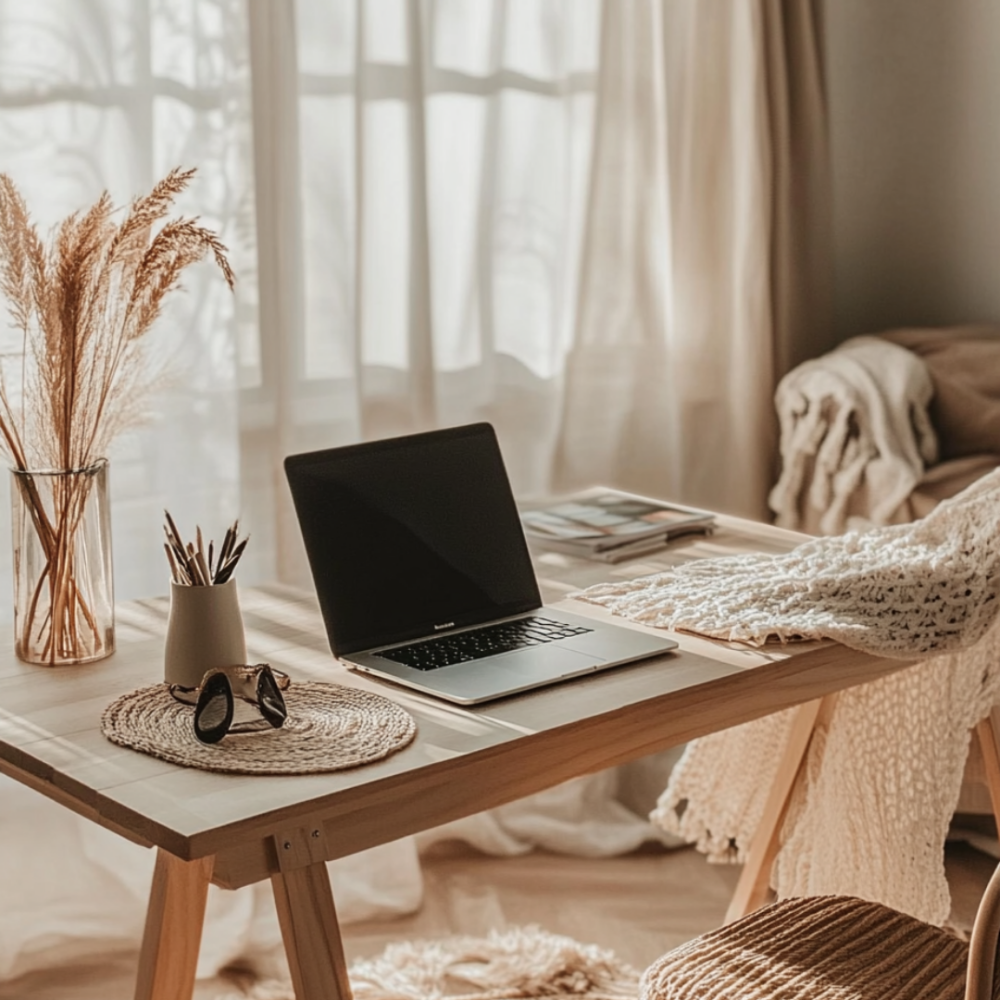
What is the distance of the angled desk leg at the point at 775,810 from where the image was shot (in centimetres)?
221

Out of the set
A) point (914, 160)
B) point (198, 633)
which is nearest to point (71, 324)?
point (198, 633)

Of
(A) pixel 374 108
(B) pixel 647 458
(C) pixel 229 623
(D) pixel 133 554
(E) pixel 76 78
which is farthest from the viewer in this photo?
(B) pixel 647 458

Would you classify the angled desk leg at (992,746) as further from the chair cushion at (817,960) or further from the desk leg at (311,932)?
the desk leg at (311,932)

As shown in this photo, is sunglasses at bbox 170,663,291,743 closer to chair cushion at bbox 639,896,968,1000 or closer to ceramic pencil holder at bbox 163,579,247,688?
ceramic pencil holder at bbox 163,579,247,688

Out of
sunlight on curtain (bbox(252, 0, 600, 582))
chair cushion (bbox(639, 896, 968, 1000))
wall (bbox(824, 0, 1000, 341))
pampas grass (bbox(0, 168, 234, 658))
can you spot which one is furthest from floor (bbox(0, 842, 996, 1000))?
wall (bbox(824, 0, 1000, 341))

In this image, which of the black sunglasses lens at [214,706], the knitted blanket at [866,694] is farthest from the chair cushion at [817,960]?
the black sunglasses lens at [214,706]

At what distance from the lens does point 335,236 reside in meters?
2.65

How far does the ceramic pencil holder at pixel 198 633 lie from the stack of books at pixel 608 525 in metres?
0.67

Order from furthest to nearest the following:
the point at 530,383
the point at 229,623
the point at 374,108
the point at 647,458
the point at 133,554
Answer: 1. the point at 647,458
2. the point at 530,383
3. the point at 374,108
4. the point at 133,554
5. the point at 229,623

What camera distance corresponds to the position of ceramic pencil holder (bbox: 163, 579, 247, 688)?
5.03 ft

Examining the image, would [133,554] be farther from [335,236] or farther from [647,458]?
[647,458]

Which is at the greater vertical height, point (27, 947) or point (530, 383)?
point (530, 383)

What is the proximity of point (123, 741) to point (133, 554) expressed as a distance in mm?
1155

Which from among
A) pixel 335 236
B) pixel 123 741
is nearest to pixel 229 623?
pixel 123 741
